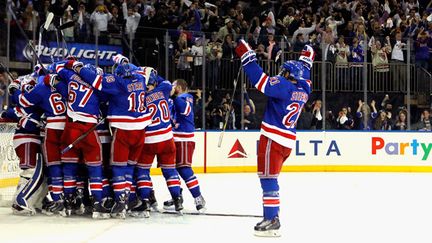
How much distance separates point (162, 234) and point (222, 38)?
748 centimetres

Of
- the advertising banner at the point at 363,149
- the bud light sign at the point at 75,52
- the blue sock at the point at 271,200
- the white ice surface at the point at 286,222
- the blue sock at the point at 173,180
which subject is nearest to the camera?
the white ice surface at the point at 286,222

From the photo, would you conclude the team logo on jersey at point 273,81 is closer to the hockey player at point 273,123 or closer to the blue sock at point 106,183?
the hockey player at point 273,123

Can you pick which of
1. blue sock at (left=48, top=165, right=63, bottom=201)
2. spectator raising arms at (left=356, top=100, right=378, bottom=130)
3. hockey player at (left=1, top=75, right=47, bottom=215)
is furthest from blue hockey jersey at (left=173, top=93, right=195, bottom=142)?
spectator raising arms at (left=356, top=100, right=378, bottom=130)

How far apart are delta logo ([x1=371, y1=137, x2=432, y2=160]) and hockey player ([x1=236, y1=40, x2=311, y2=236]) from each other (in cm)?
776

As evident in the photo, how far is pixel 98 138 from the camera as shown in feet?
23.5

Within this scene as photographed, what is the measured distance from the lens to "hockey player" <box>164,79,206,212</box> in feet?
25.2

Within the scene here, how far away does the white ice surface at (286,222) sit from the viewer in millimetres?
6125

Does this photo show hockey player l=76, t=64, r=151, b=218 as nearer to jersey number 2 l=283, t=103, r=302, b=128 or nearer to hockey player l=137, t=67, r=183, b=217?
hockey player l=137, t=67, r=183, b=217

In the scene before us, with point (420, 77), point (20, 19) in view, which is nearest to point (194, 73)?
point (20, 19)

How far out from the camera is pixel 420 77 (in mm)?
14086

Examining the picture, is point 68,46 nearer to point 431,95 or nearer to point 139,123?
point 139,123

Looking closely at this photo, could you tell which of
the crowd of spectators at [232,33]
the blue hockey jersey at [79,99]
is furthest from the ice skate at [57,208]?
the crowd of spectators at [232,33]

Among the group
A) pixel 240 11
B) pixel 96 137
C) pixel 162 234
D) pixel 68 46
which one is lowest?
pixel 162 234

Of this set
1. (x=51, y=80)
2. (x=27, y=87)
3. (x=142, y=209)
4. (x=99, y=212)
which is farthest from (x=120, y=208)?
(x=27, y=87)
